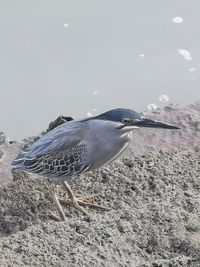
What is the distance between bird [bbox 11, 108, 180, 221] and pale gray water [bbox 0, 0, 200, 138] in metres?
1.62

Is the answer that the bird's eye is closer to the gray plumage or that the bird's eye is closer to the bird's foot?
the gray plumage

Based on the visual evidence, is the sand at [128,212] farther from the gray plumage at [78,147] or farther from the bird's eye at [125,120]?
the bird's eye at [125,120]

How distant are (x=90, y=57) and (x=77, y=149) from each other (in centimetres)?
247

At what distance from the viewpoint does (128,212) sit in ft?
14.7

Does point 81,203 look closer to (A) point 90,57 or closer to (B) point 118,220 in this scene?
(B) point 118,220

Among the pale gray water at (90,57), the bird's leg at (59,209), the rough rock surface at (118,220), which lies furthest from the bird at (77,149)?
the pale gray water at (90,57)

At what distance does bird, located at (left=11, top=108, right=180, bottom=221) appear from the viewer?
496 centimetres

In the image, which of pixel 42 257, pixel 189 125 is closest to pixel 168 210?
pixel 42 257

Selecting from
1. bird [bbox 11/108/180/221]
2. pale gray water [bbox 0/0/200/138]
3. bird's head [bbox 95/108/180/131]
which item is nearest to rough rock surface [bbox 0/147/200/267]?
bird [bbox 11/108/180/221]

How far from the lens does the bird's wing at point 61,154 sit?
16.6ft

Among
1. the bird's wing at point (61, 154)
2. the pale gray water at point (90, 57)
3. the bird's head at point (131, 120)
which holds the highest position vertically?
the pale gray water at point (90, 57)

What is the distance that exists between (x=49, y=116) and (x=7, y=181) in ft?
4.49

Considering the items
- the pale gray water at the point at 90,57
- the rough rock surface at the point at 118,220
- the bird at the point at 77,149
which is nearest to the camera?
the rough rock surface at the point at 118,220

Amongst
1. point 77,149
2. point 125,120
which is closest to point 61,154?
point 77,149
